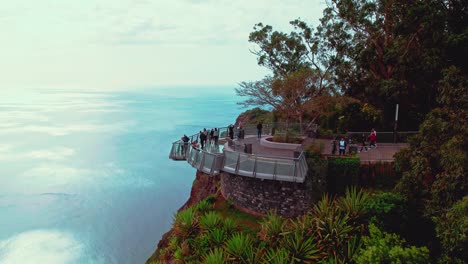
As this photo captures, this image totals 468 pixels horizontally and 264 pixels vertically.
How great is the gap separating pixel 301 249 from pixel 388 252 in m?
3.16

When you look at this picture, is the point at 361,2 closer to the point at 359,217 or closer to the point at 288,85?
the point at 288,85

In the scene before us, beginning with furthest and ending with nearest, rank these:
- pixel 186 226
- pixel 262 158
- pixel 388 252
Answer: pixel 186 226 → pixel 262 158 → pixel 388 252

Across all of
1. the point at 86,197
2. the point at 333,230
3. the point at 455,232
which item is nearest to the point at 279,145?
the point at 333,230

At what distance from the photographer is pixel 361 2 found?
990 inches

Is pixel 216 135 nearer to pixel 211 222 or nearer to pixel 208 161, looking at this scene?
pixel 208 161

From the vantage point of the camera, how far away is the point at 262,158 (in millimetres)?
15477

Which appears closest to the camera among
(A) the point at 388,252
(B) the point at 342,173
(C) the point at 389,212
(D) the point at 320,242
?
(A) the point at 388,252

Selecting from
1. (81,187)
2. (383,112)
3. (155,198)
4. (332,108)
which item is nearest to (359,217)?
(383,112)

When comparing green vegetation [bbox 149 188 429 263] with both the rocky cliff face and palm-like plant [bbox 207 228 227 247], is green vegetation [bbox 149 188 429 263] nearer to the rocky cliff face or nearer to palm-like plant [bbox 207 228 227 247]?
palm-like plant [bbox 207 228 227 247]

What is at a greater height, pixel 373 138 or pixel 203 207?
pixel 373 138

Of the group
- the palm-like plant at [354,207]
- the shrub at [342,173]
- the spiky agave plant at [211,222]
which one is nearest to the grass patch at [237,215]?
the spiky agave plant at [211,222]

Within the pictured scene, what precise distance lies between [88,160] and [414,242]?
241 feet

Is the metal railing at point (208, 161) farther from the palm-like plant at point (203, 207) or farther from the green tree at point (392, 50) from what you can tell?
the green tree at point (392, 50)

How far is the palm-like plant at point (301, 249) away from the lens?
Result: 38.1 feet
